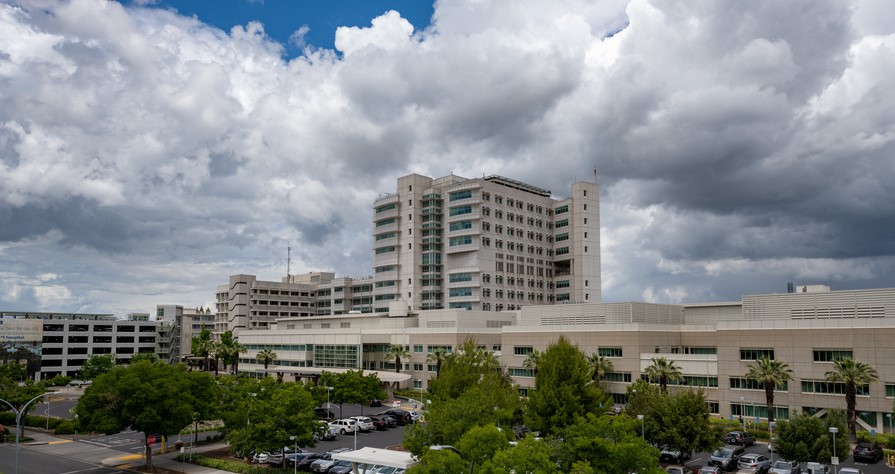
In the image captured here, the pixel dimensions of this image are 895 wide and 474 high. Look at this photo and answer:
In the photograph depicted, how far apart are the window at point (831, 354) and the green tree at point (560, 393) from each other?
28.7 m

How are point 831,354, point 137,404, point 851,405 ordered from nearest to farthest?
point 137,404 < point 851,405 < point 831,354

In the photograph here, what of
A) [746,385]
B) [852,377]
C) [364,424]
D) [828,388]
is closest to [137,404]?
[364,424]

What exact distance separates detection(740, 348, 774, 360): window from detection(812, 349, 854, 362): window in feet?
15.7

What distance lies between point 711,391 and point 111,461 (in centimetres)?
6695

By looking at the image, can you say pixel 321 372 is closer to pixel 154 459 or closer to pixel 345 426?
pixel 345 426

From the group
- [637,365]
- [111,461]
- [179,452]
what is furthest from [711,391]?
[111,461]

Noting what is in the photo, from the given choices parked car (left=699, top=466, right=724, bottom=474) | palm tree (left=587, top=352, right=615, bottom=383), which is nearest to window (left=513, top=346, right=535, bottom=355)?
palm tree (left=587, top=352, right=615, bottom=383)

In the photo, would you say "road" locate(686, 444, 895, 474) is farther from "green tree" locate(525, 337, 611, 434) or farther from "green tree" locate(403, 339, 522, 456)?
"green tree" locate(403, 339, 522, 456)

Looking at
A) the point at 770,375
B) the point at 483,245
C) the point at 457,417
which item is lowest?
the point at 457,417

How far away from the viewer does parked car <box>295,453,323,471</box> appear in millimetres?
59938

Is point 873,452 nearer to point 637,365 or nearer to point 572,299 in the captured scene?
point 637,365

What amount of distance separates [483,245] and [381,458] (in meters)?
99.7

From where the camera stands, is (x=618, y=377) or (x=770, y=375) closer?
(x=770, y=375)

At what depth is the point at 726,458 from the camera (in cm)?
5769
